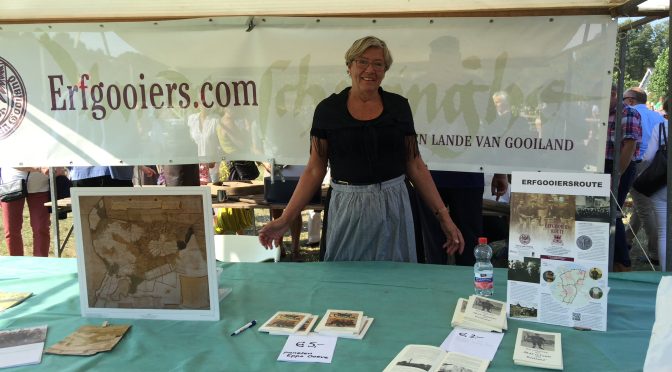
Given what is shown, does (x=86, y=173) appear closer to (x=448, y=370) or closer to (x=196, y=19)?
(x=196, y=19)

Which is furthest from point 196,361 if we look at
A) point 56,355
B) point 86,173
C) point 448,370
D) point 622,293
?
point 86,173

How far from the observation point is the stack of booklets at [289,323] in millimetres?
1250

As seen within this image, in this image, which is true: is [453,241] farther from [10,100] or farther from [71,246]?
[71,246]

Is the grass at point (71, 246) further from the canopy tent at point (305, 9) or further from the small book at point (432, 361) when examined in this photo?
the small book at point (432, 361)

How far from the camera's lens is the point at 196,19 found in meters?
2.80

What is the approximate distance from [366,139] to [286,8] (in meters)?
1.20

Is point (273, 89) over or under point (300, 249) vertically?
over

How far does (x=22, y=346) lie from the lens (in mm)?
1217

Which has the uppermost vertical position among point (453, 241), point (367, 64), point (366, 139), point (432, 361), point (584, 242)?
point (367, 64)

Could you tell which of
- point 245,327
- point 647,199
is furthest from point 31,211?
point 647,199

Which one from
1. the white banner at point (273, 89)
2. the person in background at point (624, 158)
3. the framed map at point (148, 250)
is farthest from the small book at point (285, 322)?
the person in background at point (624, 158)

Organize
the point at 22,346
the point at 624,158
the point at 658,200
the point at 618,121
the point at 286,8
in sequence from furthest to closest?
1. the point at 658,200
2. the point at 624,158
3. the point at 286,8
4. the point at 618,121
5. the point at 22,346

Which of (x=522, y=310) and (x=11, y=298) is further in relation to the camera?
(x=11, y=298)

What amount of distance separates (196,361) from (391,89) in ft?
6.70
